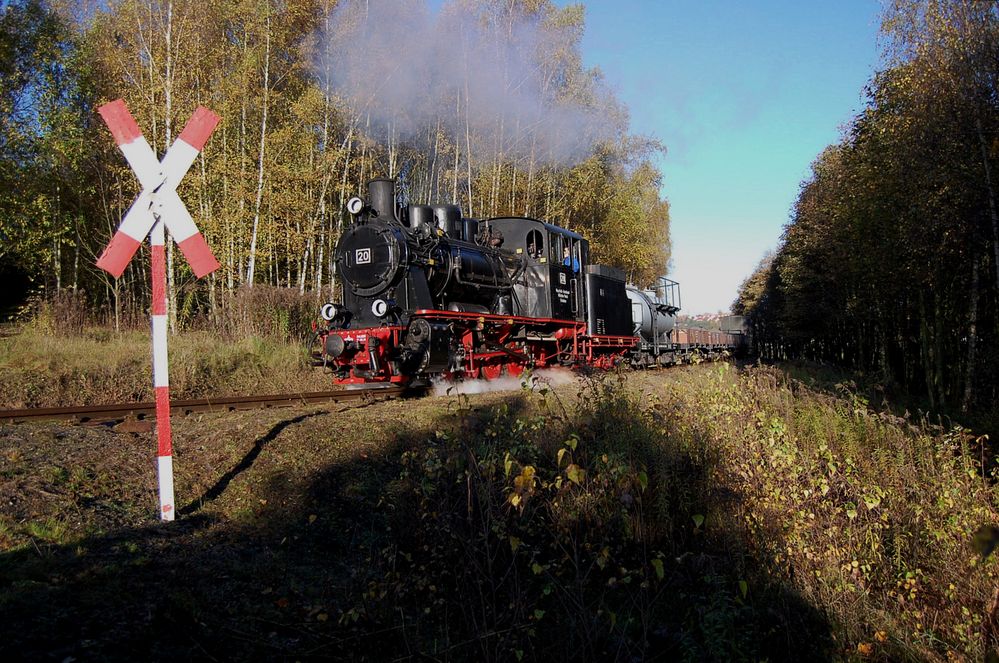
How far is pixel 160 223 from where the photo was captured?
4.89m

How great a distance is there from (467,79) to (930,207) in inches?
A: 587

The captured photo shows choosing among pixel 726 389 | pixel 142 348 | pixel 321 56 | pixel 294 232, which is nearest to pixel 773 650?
pixel 726 389

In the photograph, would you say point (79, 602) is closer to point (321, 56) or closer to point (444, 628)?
point (444, 628)

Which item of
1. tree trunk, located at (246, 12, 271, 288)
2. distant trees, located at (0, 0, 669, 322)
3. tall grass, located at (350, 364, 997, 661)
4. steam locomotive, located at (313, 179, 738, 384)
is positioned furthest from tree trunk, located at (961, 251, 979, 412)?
tree trunk, located at (246, 12, 271, 288)

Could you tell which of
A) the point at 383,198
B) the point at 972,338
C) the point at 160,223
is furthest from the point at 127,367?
the point at 972,338

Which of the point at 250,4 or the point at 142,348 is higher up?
the point at 250,4

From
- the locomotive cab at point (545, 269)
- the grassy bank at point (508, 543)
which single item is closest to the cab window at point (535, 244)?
the locomotive cab at point (545, 269)

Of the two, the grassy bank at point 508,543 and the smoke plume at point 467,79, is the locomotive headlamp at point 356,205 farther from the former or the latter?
the smoke plume at point 467,79

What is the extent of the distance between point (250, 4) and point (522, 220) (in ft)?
36.1

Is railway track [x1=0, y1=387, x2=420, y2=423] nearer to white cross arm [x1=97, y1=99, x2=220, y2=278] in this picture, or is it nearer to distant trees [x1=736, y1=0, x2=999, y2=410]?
white cross arm [x1=97, y1=99, x2=220, y2=278]

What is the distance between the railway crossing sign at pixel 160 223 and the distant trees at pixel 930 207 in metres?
12.0

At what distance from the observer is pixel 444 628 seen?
12.8 feet

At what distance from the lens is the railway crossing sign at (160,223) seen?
4.68m

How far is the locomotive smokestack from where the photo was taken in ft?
40.1
